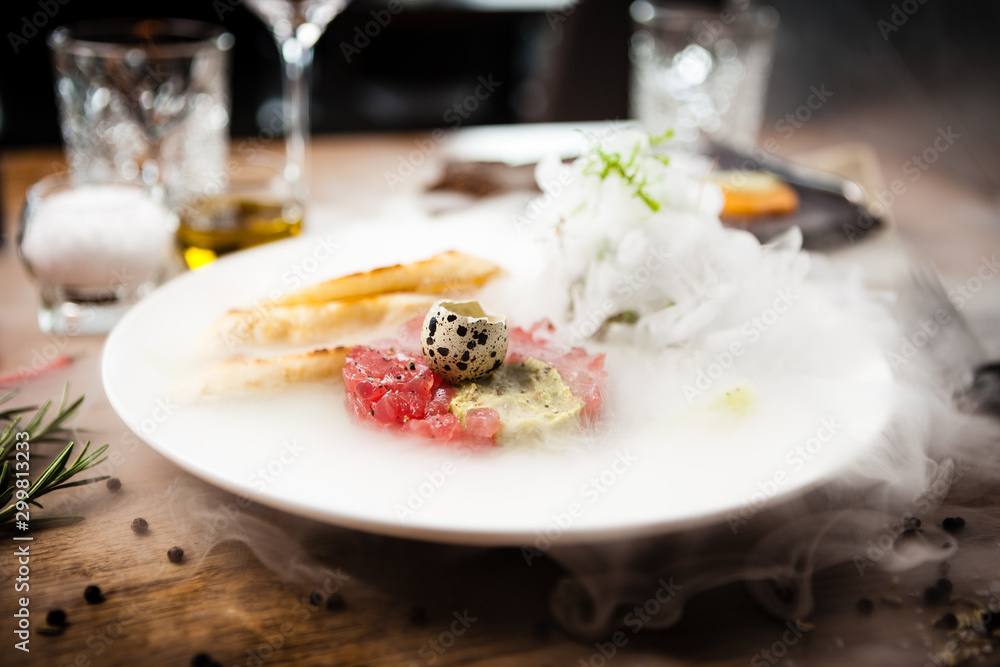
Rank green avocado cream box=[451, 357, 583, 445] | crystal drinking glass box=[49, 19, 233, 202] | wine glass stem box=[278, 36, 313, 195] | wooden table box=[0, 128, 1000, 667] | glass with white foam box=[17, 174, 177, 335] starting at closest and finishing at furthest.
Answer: wooden table box=[0, 128, 1000, 667]
green avocado cream box=[451, 357, 583, 445]
glass with white foam box=[17, 174, 177, 335]
crystal drinking glass box=[49, 19, 233, 202]
wine glass stem box=[278, 36, 313, 195]

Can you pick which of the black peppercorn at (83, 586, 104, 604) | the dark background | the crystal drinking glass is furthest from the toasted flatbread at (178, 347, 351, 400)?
the dark background

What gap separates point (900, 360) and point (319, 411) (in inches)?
34.6

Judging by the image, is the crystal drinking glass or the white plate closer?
the white plate

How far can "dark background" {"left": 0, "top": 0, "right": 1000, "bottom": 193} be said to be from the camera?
2.41 meters

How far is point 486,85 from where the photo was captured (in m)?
4.84

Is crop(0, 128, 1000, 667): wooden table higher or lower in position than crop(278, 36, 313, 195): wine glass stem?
lower

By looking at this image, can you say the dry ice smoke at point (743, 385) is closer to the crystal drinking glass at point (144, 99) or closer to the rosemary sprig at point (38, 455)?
the rosemary sprig at point (38, 455)

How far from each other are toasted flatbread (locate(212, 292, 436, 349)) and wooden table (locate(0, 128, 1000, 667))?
0.21 m

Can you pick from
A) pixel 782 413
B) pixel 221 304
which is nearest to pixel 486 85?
pixel 221 304

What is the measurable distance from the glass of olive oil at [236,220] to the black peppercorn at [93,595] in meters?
0.88

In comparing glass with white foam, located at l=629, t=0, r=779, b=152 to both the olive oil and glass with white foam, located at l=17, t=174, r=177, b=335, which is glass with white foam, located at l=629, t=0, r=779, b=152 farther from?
glass with white foam, located at l=17, t=174, r=177, b=335

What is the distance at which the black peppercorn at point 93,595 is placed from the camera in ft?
2.74

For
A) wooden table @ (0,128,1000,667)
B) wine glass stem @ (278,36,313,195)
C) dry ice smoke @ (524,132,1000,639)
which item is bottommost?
wooden table @ (0,128,1000,667)

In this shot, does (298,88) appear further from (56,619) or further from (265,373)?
(56,619)
